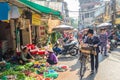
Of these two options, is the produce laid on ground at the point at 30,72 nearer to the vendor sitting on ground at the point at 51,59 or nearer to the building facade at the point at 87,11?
the vendor sitting on ground at the point at 51,59

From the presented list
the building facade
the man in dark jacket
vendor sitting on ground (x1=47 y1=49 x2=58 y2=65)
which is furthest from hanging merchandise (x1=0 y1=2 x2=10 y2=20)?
the building facade

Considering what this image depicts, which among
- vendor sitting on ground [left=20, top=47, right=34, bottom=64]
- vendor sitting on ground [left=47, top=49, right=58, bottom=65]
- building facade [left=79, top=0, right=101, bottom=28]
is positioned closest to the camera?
vendor sitting on ground [left=20, top=47, right=34, bottom=64]

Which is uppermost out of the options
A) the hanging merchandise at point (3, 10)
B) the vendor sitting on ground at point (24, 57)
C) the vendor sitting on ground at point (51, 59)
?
the hanging merchandise at point (3, 10)

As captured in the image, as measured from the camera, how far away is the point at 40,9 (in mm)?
11633

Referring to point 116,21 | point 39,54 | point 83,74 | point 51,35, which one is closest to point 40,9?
point 39,54

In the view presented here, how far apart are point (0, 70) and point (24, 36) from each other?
5837 mm

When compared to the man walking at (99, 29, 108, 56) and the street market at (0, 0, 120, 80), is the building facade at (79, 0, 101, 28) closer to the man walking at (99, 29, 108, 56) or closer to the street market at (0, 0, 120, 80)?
the street market at (0, 0, 120, 80)

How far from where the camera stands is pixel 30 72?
8719mm

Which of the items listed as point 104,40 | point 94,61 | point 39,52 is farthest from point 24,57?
point 104,40

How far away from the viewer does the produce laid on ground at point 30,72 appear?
7852 mm

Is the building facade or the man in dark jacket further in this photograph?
the building facade

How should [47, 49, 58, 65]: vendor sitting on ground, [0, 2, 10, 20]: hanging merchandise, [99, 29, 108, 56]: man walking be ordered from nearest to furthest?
[0, 2, 10, 20]: hanging merchandise, [47, 49, 58, 65]: vendor sitting on ground, [99, 29, 108, 56]: man walking

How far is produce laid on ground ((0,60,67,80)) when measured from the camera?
7852mm

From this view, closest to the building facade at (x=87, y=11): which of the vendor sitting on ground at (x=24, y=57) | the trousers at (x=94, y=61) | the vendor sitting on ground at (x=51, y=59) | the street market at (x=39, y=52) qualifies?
the street market at (x=39, y=52)
